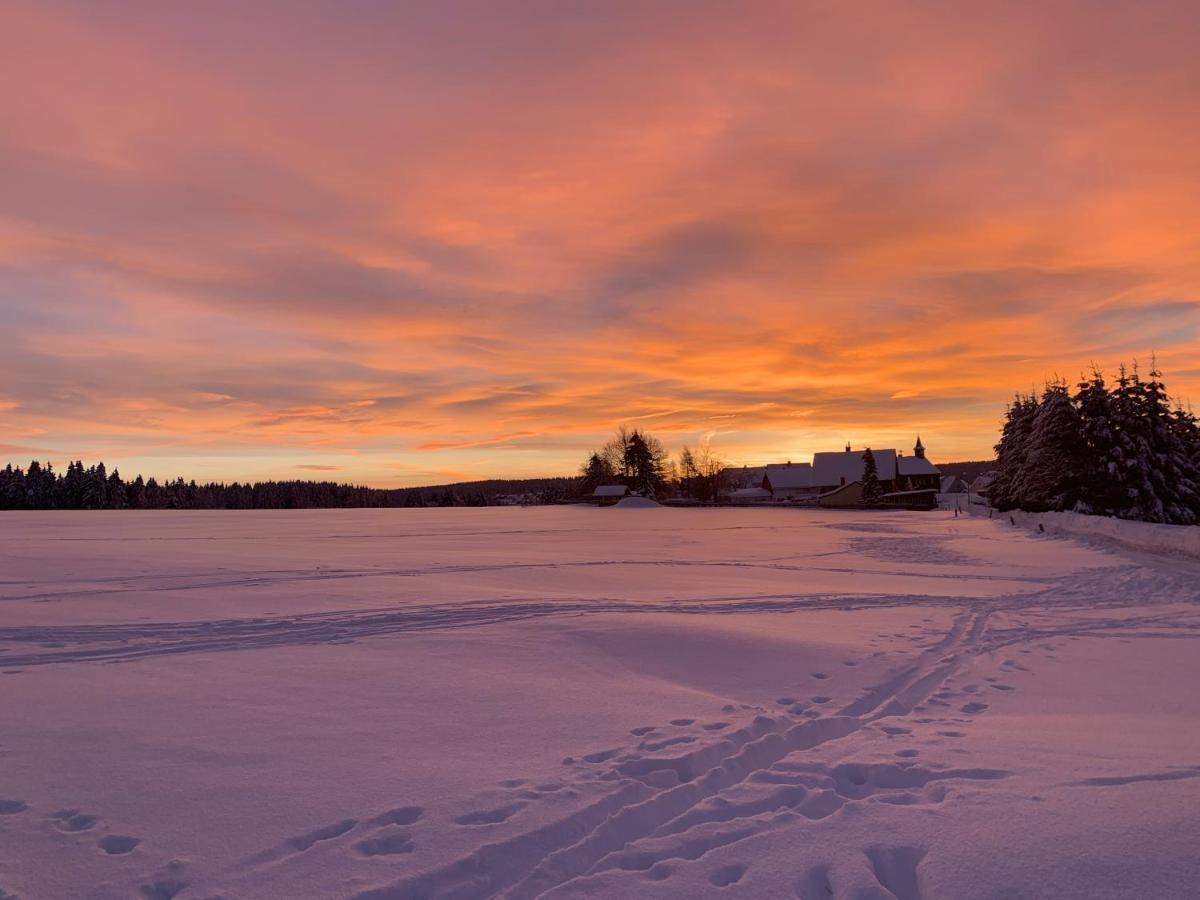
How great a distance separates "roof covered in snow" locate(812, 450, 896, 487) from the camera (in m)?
108

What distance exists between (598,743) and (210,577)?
14.5 meters

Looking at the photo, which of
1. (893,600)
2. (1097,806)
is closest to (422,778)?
(1097,806)

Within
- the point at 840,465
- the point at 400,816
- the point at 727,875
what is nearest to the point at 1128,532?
the point at 727,875

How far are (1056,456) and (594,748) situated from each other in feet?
154

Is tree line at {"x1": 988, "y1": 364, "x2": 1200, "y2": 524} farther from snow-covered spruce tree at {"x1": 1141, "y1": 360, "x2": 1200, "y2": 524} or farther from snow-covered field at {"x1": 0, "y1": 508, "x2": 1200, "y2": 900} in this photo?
snow-covered field at {"x1": 0, "y1": 508, "x2": 1200, "y2": 900}

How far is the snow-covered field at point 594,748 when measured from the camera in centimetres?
398

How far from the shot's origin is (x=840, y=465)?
374ft

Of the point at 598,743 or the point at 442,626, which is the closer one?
the point at 598,743

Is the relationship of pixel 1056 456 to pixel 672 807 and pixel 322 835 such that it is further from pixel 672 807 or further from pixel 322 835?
pixel 322 835

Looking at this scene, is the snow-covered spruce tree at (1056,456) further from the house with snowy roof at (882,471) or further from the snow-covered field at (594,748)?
the house with snowy roof at (882,471)

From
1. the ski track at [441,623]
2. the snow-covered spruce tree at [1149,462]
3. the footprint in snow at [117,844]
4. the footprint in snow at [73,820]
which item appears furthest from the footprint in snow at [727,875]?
the snow-covered spruce tree at [1149,462]

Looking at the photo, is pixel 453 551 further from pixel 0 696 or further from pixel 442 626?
pixel 0 696

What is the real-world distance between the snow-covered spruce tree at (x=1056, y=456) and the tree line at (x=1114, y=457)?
50 millimetres

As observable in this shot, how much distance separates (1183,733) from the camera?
6148mm
